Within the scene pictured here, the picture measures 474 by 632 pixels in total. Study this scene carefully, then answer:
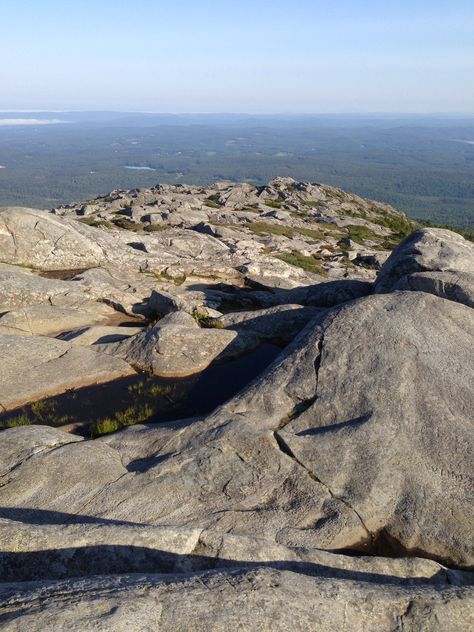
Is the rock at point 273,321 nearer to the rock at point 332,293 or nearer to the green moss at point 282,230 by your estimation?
the rock at point 332,293

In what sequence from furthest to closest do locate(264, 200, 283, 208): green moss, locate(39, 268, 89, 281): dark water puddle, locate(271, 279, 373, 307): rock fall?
locate(264, 200, 283, 208): green moss, locate(39, 268, 89, 281): dark water puddle, locate(271, 279, 373, 307): rock

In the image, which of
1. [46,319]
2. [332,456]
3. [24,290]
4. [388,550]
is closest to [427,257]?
[332,456]

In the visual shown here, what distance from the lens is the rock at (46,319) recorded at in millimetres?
24938

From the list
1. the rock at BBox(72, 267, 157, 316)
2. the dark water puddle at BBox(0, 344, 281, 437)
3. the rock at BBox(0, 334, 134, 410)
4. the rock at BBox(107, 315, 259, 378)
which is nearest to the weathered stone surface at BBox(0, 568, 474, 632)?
the dark water puddle at BBox(0, 344, 281, 437)

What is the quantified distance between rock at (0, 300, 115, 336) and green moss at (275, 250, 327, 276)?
1023 inches

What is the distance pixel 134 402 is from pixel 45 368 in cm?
476

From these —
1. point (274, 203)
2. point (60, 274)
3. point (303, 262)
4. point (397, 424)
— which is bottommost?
point (303, 262)

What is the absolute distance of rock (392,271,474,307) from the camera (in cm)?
→ 1869

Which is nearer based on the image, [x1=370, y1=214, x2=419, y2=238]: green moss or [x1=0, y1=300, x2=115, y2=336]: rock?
[x1=0, y1=300, x2=115, y2=336]: rock

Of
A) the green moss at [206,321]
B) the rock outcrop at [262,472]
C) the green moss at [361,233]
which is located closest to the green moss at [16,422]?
the rock outcrop at [262,472]

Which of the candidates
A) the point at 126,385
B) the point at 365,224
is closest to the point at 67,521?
the point at 126,385

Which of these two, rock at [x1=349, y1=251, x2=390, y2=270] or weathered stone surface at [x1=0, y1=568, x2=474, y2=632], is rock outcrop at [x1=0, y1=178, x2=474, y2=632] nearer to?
weathered stone surface at [x1=0, y1=568, x2=474, y2=632]

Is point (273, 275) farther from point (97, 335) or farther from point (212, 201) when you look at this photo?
point (212, 201)

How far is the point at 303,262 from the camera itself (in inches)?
2037
